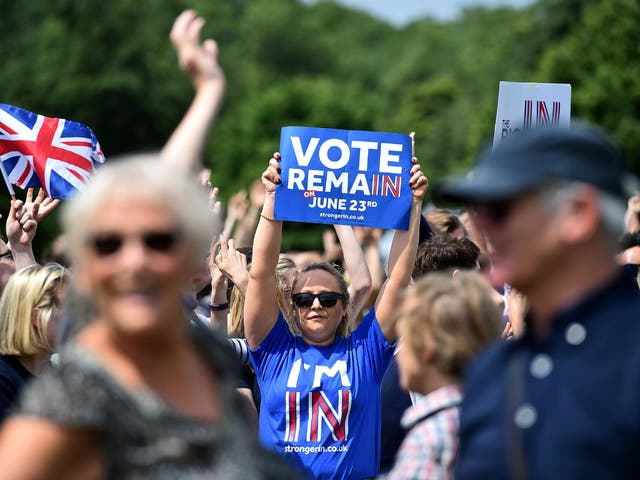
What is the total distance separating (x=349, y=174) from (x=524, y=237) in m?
3.71

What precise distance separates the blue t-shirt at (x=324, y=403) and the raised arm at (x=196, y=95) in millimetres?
2387

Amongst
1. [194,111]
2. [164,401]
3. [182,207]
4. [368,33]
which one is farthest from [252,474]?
[368,33]

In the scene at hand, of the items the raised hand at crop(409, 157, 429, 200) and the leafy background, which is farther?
the leafy background

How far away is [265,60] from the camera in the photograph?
3100 inches

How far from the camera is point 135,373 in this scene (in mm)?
2465

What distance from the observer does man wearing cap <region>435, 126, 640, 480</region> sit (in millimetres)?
2523

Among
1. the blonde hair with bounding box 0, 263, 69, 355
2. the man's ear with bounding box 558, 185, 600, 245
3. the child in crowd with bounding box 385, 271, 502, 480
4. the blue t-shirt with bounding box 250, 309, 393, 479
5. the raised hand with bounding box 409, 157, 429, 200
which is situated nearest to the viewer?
the man's ear with bounding box 558, 185, 600, 245

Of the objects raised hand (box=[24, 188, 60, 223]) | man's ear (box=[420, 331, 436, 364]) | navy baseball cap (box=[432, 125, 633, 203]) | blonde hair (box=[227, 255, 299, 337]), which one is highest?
raised hand (box=[24, 188, 60, 223])

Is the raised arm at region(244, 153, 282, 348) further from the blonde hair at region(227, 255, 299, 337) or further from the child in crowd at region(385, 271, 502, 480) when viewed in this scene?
the child in crowd at region(385, 271, 502, 480)

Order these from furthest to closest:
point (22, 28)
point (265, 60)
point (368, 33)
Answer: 1. point (368, 33)
2. point (265, 60)
3. point (22, 28)

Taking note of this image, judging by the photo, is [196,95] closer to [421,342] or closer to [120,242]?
[120,242]

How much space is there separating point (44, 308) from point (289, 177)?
6.15 ft

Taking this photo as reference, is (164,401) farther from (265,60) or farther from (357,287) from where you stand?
(265,60)

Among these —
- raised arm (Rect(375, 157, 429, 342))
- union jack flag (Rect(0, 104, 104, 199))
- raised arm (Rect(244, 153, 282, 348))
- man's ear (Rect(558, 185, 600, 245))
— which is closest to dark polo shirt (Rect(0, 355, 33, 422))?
raised arm (Rect(244, 153, 282, 348))
